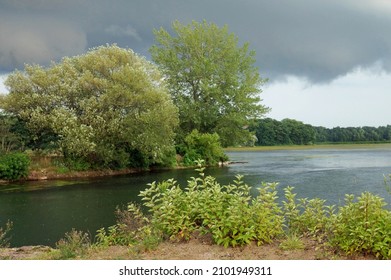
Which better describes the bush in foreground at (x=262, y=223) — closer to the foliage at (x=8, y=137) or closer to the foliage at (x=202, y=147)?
the foliage at (x=8, y=137)

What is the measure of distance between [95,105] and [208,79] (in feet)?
41.1

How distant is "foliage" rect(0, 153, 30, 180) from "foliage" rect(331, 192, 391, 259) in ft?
66.4

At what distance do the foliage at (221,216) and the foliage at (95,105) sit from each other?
63.5ft

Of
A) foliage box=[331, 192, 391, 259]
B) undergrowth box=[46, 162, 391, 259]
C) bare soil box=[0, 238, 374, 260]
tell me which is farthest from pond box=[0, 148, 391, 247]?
foliage box=[331, 192, 391, 259]

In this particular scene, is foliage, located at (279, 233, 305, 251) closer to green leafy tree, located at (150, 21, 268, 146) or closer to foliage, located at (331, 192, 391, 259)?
foliage, located at (331, 192, 391, 259)

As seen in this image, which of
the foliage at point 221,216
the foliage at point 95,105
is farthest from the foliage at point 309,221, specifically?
the foliage at point 95,105

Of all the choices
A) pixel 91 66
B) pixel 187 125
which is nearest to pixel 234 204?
pixel 91 66

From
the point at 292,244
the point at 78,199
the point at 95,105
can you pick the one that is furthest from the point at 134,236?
the point at 95,105

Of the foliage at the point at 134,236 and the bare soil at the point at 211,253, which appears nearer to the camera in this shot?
the bare soil at the point at 211,253

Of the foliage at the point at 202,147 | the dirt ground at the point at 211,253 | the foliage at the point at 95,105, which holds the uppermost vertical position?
the foliage at the point at 95,105

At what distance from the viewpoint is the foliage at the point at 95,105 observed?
25.0 meters

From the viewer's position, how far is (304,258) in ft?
16.2

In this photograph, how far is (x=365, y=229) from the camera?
4832mm

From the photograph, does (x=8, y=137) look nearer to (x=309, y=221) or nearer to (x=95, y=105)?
(x=95, y=105)
